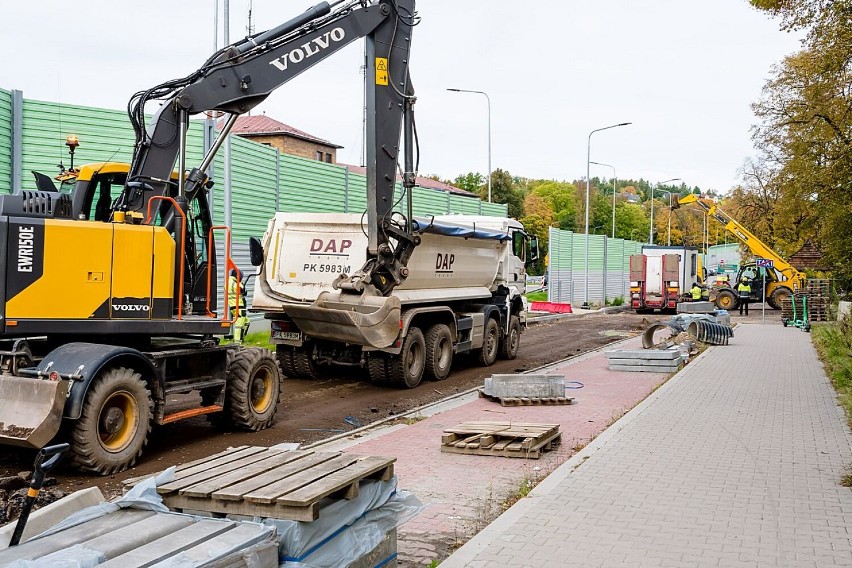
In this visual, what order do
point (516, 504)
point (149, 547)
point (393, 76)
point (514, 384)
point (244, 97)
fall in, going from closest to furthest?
point (149, 547) → point (516, 504) → point (244, 97) → point (514, 384) → point (393, 76)

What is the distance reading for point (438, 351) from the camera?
1523 cm

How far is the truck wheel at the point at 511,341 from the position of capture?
18875mm

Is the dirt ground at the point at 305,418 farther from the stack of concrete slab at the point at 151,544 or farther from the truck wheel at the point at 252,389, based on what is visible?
the stack of concrete slab at the point at 151,544

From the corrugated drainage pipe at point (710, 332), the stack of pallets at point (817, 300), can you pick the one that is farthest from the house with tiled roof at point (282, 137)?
the corrugated drainage pipe at point (710, 332)

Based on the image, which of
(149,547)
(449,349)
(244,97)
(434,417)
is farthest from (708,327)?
(149,547)

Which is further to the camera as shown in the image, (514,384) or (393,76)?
(393,76)

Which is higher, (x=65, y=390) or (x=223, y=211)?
(x=223, y=211)

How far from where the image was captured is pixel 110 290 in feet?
27.7

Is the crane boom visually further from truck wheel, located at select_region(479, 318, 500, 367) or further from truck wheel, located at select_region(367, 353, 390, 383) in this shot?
truck wheel, located at select_region(367, 353, 390, 383)

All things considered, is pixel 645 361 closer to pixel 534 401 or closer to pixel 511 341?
pixel 511 341

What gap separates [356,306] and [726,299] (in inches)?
1326

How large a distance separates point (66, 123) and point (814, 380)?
15.0 metres

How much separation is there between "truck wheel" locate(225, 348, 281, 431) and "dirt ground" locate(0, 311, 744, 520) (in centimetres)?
18

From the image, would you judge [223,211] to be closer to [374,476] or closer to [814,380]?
[814,380]
